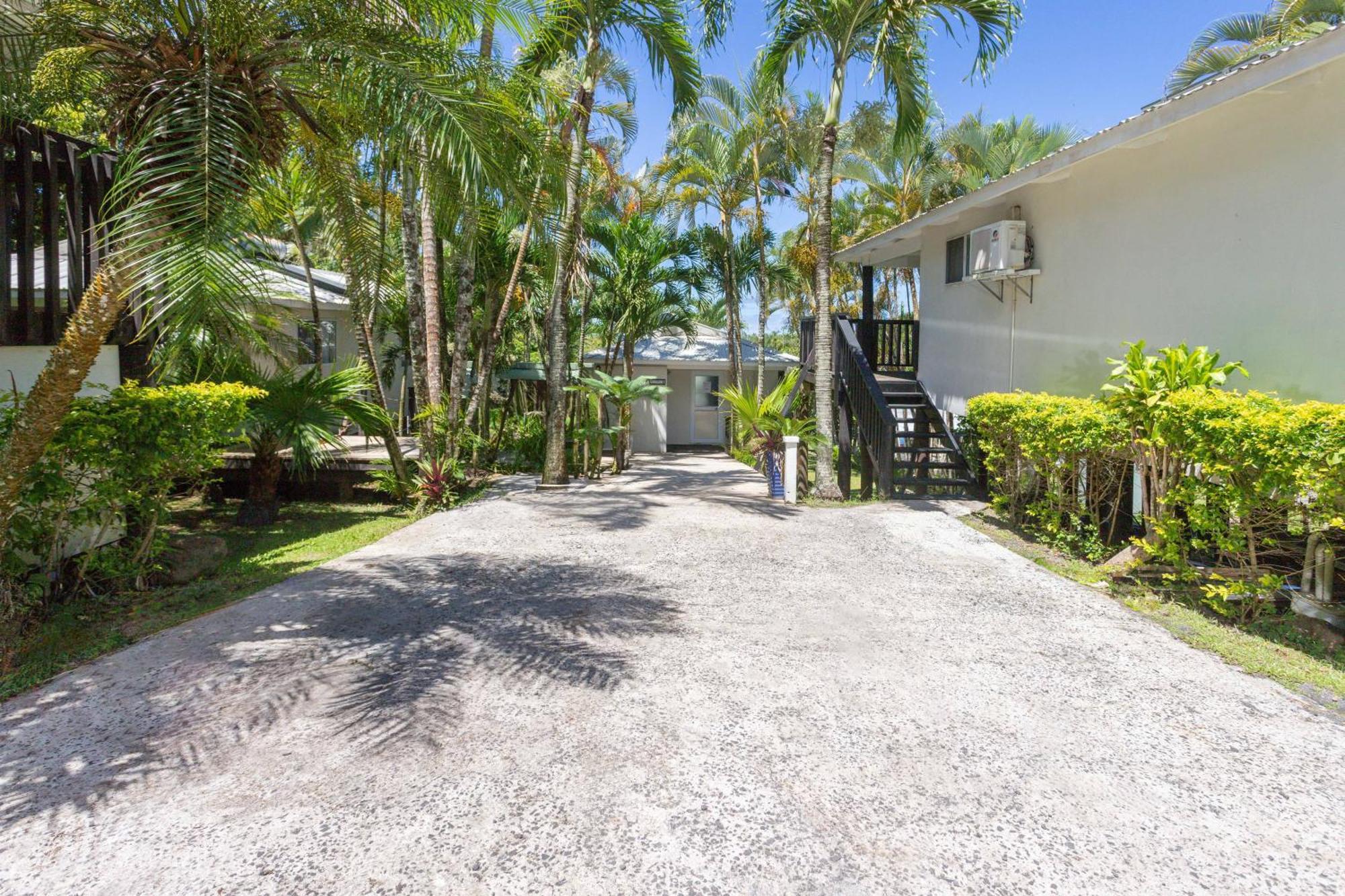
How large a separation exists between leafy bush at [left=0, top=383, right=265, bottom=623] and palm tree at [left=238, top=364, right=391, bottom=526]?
8.65ft

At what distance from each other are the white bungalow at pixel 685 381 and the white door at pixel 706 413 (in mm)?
19

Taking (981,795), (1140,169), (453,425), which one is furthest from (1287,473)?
(453,425)

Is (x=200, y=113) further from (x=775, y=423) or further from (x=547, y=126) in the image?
(x=775, y=423)

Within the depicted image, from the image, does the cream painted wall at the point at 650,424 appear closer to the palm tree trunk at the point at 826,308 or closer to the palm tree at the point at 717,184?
the palm tree at the point at 717,184

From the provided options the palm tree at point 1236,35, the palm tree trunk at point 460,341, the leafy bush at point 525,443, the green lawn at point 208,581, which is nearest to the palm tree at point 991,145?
the palm tree at point 1236,35

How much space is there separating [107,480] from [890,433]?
818cm

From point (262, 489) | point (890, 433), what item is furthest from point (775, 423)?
point (262, 489)

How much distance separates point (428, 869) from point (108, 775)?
63.2 inches

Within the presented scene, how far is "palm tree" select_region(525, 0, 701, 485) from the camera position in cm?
1105

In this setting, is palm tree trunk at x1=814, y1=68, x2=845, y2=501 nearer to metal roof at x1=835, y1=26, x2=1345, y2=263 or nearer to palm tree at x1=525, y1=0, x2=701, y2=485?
metal roof at x1=835, y1=26, x2=1345, y2=263

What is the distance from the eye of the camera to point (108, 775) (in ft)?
10.4

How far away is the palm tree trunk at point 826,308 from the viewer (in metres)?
10.1

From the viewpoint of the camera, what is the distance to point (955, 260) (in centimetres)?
1213

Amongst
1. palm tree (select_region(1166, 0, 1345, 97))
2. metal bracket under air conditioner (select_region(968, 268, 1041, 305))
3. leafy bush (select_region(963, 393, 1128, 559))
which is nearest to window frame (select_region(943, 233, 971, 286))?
metal bracket under air conditioner (select_region(968, 268, 1041, 305))
